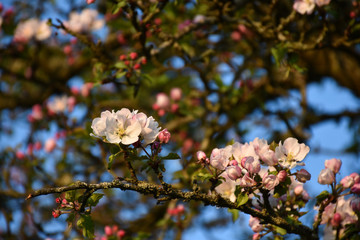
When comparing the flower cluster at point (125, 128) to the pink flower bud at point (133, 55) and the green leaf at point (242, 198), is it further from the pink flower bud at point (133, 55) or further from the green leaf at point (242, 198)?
the pink flower bud at point (133, 55)

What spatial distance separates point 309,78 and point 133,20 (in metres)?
2.84

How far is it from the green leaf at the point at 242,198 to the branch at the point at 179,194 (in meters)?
0.02

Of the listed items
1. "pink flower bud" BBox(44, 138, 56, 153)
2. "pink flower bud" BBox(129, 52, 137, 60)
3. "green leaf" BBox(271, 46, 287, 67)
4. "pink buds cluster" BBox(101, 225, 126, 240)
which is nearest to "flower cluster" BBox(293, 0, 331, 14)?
"green leaf" BBox(271, 46, 287, 67)

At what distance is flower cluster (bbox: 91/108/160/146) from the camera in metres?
1.57

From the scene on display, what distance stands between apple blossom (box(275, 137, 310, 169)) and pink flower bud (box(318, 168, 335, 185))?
0.12 metres

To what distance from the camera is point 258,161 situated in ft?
5.41

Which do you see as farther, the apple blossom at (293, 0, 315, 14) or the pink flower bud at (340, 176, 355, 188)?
the apple blossom at (293, 0, 315, 14)

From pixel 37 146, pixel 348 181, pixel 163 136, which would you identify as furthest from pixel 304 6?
pixel 37 146

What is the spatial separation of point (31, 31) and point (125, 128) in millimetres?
2985

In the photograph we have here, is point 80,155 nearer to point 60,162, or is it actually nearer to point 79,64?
point 60,162

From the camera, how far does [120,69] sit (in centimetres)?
263

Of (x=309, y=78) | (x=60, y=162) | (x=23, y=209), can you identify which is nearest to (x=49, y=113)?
(x=60, y=162)

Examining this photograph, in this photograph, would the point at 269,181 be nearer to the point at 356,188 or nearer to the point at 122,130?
the point at 356,188

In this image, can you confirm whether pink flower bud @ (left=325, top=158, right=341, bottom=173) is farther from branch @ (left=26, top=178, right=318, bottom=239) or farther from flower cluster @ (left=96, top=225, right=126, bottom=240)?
flower cluster @ (left=96, top=225, right=126, bottom=240)
